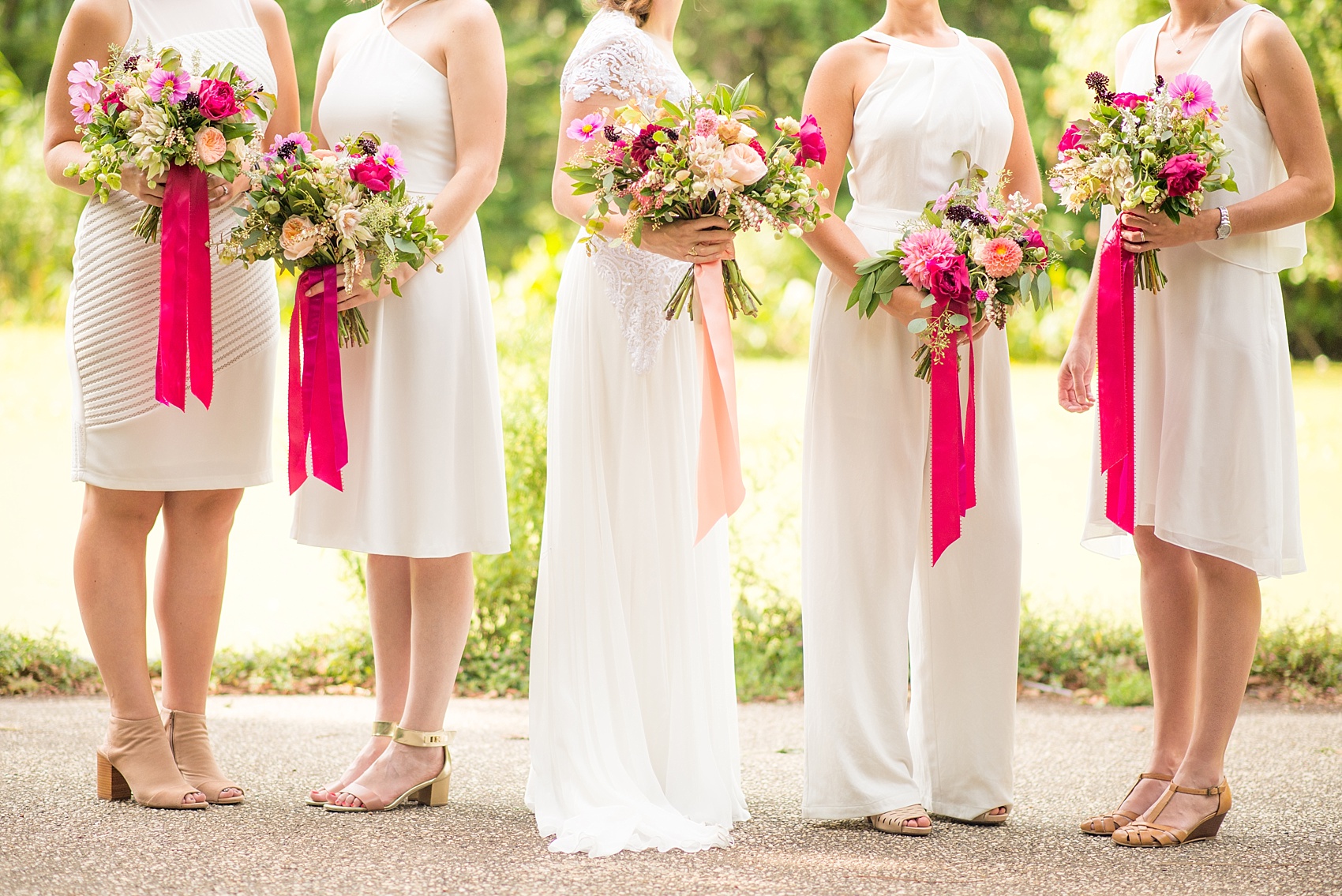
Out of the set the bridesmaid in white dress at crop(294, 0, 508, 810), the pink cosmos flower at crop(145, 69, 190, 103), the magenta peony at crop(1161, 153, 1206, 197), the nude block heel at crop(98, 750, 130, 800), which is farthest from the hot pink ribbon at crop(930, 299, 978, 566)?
the nude block heel at crop(98, 750, 130, 800)

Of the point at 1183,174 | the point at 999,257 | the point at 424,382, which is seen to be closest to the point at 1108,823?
the point at 999,257

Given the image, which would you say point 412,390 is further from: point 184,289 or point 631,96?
point 631,96

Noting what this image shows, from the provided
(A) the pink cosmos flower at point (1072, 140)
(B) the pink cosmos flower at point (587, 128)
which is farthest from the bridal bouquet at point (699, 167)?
(A) the pink cosmos flower at point (1072, 140)

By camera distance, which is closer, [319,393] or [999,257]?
[999,257]

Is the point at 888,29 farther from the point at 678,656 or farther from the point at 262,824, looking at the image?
the point at 262,824

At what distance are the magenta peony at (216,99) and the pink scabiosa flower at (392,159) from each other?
0.41 meters

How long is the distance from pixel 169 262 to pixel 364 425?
0.69 meters

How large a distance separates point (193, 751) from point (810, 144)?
2530 mm

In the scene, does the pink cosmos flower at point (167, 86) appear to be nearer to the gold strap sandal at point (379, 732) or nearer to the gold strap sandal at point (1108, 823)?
the gold strap sandal at point (379, 732)

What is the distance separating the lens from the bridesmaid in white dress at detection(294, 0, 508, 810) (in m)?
3.76

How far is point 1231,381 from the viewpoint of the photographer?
3.62 meters

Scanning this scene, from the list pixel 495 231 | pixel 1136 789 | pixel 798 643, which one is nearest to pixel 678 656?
pixel 1136 789

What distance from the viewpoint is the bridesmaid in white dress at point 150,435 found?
379cm

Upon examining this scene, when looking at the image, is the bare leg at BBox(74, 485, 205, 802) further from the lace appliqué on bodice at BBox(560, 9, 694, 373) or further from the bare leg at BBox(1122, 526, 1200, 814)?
the bare leg at BBox(1122, 526, 1200, 814)
